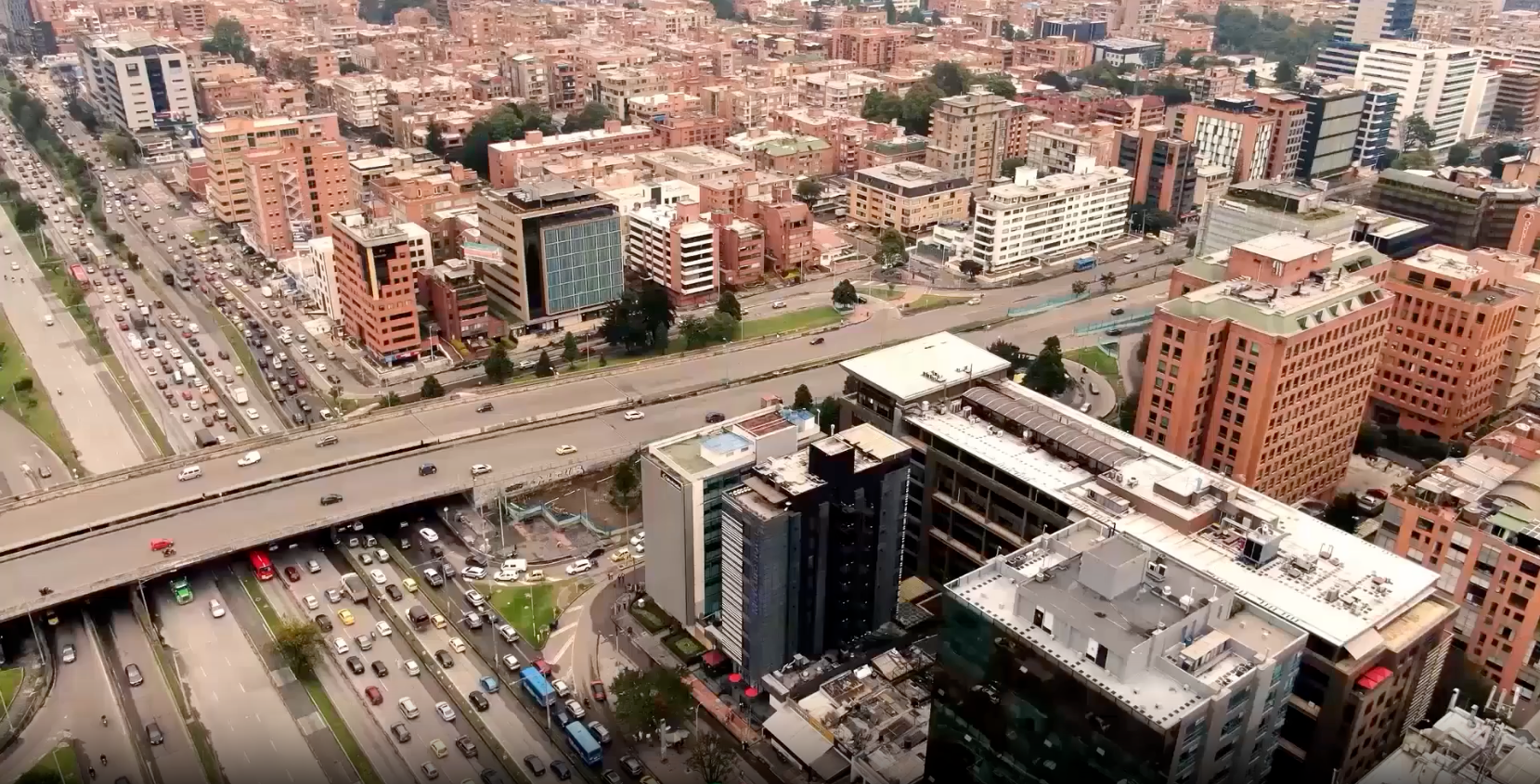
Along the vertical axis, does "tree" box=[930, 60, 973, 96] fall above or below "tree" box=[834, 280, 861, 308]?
above

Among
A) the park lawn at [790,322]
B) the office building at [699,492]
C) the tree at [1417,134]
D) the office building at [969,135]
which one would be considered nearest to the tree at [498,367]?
the park lawn at [790,322]

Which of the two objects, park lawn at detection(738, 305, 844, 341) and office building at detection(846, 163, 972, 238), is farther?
office building at detection(846, 163, 972, 238)

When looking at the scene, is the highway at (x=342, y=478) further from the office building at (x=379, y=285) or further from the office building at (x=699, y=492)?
the office building at (x=699, y=492)

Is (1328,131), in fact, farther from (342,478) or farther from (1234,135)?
(342,478)

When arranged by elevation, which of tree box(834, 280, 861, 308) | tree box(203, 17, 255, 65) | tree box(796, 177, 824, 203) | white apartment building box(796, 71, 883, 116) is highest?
tree box(203, 17, 255, 65)

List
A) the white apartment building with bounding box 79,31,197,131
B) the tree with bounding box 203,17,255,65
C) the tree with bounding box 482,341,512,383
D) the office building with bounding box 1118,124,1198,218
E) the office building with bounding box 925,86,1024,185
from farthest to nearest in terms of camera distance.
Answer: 1. the tree with bounding box 203,17,255,65
2. the white apartment building with bounding box 79,31,197,131
3. the office building with bounding box 925,86,1024,185
4. the office building with bounding box 1118,124,1198,218
5. the tree with bounding box 482,341,512,383

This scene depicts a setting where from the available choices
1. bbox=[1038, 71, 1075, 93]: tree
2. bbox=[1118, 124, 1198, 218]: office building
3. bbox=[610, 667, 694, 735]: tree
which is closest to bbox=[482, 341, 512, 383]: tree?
bbox=[610, 667, 694, 735]: tree

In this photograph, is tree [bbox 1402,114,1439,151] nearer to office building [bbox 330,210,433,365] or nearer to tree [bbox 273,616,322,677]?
office building [bbox 330,210,433,365]

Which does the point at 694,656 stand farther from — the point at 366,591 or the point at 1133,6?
the point at 1133,6
